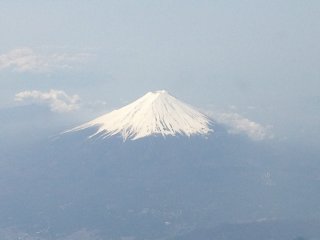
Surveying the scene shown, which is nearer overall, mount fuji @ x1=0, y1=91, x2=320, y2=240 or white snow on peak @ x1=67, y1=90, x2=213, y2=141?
mount fuji @ x1=0, y1=91, x2=320, y2=240

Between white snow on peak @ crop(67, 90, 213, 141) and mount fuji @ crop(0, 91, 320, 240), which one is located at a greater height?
white snow on peak @ crop(67, 90, 213, 141)

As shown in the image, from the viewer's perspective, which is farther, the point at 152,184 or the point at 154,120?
the point at 154,120

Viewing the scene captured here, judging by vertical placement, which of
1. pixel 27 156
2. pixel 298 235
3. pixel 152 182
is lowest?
pixel 298 235

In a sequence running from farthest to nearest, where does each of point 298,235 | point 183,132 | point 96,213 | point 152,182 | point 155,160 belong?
1. point 183,132
2. point 155,160
3. point 152,182
4. point 96,213
5. point 298,235

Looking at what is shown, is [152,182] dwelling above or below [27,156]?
below

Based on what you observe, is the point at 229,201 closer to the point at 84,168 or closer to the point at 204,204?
the point at 204,204

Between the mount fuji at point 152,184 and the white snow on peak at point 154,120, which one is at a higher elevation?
the white snow on peak at point 154,120

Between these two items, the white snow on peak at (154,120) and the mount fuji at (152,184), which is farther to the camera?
the white snow on peak at (154,120)

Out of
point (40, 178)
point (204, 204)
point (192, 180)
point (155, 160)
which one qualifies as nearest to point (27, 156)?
point (40, 178)
